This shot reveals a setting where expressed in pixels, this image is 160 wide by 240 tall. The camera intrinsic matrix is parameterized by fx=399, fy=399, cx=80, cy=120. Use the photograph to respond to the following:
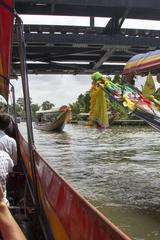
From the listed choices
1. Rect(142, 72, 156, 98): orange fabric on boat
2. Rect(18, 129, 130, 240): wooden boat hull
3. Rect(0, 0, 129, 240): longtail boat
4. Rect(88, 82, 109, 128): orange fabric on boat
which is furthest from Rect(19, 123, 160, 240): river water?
Rect(18, 129, 130, 240): wooden boat hull

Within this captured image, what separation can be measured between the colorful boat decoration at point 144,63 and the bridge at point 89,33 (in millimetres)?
14629

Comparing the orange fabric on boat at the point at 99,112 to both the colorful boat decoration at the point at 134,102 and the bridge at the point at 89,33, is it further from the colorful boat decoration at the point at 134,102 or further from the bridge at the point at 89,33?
the bridge at the point at 89,33

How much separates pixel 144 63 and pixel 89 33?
18.2m

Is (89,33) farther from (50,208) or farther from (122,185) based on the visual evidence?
(50,208)

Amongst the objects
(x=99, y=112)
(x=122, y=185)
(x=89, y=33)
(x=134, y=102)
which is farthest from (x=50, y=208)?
(x=89, y=33)

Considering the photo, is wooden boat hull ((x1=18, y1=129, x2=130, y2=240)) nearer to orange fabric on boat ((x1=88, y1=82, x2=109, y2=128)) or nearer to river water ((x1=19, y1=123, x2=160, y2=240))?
river water ((x1=19, y1=123, x2=160, y2=240))

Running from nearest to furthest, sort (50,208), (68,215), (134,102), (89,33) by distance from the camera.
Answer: (68,215) < (50,208) < (134,102) < (89,33)

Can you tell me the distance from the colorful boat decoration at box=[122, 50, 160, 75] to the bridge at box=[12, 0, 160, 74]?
14629 millimetres

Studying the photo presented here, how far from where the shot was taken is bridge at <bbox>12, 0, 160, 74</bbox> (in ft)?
91.0

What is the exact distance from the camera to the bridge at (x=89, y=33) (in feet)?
91.0

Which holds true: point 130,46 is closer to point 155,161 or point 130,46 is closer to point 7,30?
point 155,161

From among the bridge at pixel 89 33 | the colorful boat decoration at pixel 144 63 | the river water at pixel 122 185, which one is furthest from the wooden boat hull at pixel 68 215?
the bridge at pixel 89 33

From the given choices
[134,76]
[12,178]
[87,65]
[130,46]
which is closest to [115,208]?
[12,178]

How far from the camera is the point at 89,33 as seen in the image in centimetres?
2994
